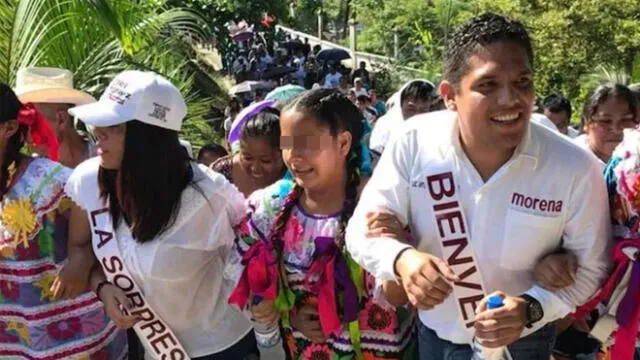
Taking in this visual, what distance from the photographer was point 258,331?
2643 mm

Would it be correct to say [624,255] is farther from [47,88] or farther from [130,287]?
[47,88]

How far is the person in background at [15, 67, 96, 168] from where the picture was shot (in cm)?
347

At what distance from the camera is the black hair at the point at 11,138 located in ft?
8.87

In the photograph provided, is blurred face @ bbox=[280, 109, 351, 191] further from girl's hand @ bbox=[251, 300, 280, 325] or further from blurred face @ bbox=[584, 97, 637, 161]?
blurred face @ bbox=[584, 97, 637, 161]

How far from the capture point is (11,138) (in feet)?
8.99

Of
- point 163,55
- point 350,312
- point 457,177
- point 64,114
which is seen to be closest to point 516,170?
point 457,177

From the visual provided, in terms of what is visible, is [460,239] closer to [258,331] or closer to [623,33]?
[258,331]

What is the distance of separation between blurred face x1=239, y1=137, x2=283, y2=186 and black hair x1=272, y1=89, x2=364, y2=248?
848 mm

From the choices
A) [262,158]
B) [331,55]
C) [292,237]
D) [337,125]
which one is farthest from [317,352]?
[331,55]

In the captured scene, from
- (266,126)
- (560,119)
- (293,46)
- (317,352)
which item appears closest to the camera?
(317,352)

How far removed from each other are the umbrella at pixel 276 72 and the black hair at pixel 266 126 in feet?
54.9

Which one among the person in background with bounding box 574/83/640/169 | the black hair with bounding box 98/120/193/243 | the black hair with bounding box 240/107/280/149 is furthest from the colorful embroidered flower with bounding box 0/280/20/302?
the person in background with bounding box 574/83/640/169

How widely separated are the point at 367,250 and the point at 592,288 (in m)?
0.61

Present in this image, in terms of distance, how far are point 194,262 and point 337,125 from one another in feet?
2.21
